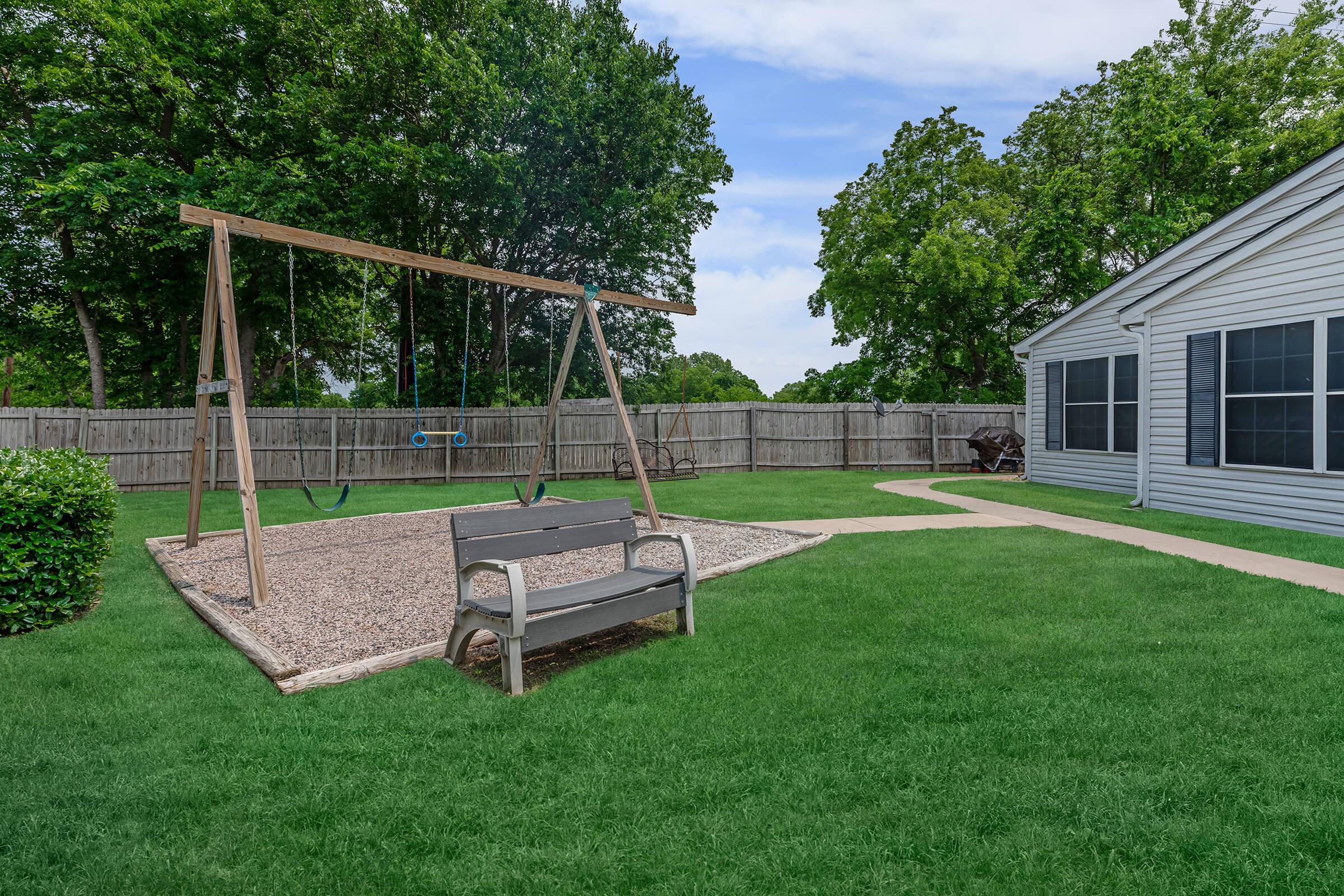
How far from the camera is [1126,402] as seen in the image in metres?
12.0

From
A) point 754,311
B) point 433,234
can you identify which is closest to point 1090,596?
point 433,234

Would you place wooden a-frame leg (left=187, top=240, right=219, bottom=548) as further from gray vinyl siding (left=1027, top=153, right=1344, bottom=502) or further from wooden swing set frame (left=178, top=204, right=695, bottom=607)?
gray vinyl siding (left=1027, top=153, right=1344, bottom=502)

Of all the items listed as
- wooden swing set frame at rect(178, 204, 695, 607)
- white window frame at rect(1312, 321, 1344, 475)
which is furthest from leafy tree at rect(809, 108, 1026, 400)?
wooden swing set frame at rect(178, 204, 695, 607)

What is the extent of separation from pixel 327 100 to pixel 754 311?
24.1 meters

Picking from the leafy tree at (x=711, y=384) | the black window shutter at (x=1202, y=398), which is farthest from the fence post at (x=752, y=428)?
the leafy tree at (x=711, y=384)

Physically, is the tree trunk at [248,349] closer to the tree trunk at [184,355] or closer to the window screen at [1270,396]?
the tree trunk at [184,355]

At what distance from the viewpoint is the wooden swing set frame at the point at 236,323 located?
5.52 metres

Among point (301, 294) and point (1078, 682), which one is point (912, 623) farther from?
point (301, 294)

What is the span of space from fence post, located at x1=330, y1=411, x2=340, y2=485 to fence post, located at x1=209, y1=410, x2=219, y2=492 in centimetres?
227

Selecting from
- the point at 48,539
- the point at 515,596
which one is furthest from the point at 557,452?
the point at 515,596

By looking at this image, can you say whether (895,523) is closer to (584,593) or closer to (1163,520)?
(1163,520)

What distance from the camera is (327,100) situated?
51.6 ft

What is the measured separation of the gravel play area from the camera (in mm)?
4676

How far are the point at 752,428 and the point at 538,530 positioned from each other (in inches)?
594
